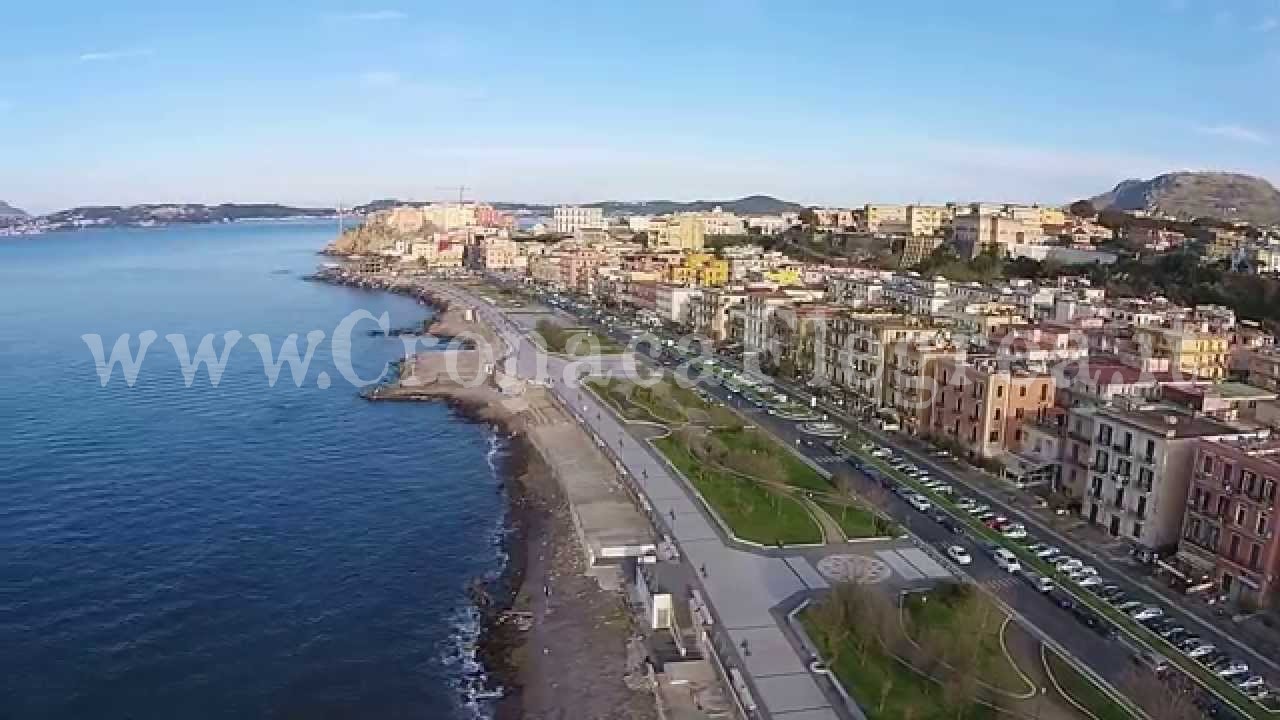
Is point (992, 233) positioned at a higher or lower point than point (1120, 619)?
higher

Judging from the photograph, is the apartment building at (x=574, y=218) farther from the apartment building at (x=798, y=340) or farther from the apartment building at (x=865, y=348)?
Result: the apartment building at (x=865, y=348)

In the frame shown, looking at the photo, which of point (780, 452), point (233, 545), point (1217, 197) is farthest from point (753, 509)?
point (1217, 197)

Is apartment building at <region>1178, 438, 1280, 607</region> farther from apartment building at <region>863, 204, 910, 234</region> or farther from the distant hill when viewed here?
the distant hill

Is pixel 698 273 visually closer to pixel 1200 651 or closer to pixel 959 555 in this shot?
pixel 959 555

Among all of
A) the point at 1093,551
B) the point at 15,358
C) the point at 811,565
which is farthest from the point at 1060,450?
the point at 15,358

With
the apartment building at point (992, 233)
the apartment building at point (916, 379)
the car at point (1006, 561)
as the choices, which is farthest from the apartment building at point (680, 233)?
the car at point (1006, 561)

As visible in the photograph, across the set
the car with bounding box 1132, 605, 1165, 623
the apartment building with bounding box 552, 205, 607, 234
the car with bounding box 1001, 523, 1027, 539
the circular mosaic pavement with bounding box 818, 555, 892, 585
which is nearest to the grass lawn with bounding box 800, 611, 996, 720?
the circular mosaic pavement with bounding box 818, 555, 892, 585

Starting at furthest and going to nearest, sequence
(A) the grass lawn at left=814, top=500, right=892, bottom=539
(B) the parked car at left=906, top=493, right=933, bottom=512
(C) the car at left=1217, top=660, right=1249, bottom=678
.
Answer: (B) the parked car at left=906, top=493, right=933, bottom=512
(A) the grass lawn at left=814, top=500, right=892, bottom=539
(C) the car at left=1217, top=660, right=1249, bottom=678
